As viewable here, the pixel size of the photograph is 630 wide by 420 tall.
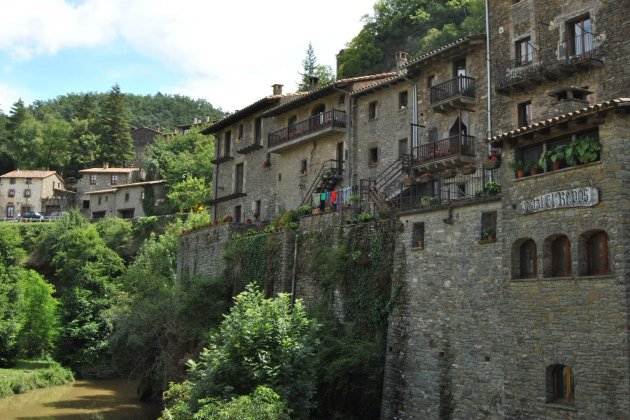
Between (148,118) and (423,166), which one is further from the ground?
(148,118)

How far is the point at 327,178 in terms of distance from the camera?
122 ft

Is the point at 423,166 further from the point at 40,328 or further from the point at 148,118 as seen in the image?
the point at 148,118

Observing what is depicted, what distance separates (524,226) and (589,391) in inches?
178

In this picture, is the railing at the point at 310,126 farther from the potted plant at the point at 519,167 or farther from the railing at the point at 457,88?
the potted plant at the point at 519,167

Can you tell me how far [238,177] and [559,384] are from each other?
32839mm

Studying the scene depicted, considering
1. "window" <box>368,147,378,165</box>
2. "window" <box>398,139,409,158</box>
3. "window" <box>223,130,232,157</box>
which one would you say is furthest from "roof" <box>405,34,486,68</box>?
"window" <box>223,130,232,157</box>

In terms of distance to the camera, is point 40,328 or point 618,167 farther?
point 40,328

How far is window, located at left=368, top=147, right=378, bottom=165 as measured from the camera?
1377 inches

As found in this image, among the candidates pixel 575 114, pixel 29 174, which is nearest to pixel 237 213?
pixel 575 114

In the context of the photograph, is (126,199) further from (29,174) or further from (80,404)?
(80,404)

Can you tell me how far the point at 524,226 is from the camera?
59.1 ft

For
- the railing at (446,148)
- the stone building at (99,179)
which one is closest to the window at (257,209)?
the railing at (446,148)

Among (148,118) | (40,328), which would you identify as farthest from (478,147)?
A: (148,118)

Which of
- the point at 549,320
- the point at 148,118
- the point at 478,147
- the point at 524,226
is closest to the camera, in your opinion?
the point at 549,320
